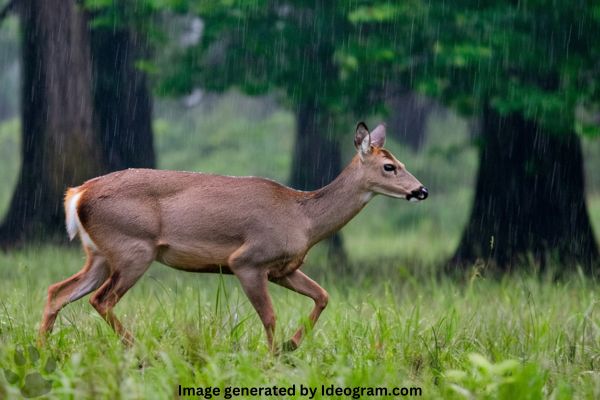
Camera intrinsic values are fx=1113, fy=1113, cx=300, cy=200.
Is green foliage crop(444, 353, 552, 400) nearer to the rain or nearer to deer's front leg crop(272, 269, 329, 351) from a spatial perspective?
the rain

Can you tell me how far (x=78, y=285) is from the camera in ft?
22.0

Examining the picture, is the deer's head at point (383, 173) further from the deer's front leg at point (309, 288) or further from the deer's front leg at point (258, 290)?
the deer's front leg at point (258, 290)

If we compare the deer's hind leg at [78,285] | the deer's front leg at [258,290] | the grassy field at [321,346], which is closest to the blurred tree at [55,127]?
the grassy field at [321,346]

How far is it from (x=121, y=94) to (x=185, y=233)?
929 centimetres

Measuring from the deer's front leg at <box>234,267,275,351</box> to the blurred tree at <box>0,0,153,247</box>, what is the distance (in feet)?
23.4

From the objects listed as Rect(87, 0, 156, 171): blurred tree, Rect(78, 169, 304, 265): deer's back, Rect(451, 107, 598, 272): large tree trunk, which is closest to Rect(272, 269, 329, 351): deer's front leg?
Rect(78, 169, 304, 265): deer's back

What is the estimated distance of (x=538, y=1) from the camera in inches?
413

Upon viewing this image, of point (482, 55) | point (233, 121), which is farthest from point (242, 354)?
point (233, 121)

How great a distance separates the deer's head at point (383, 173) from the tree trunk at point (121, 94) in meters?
8.47

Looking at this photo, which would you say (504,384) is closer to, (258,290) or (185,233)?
(258,290)

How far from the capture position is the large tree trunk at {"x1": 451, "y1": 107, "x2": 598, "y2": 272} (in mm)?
12312

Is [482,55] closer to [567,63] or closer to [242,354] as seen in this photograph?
[567,63]

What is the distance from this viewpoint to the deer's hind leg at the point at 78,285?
258 inches

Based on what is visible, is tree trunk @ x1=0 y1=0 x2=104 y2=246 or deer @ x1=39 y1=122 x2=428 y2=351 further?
tree trunk @ x1=0 y1=0 x2=104 y2=246
